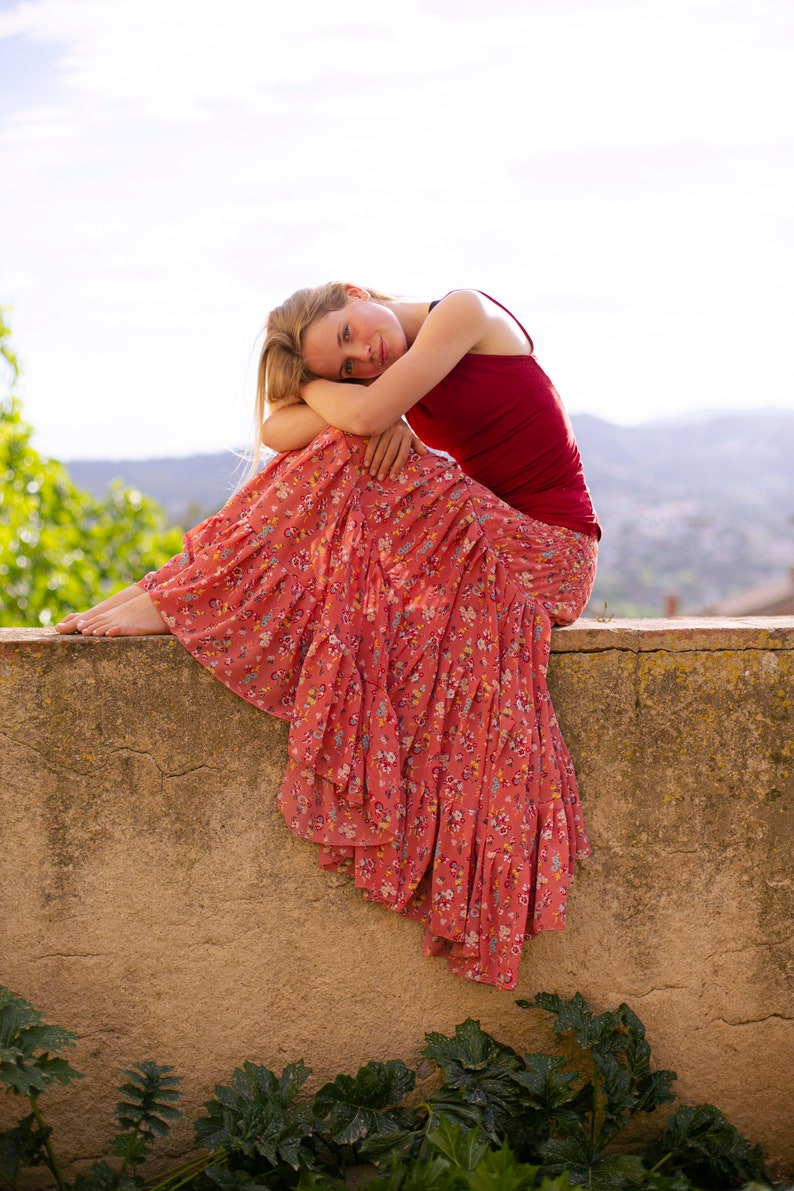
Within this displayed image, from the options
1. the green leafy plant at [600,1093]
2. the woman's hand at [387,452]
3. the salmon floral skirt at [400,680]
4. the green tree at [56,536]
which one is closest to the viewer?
the green leafy plant at [600,1093]

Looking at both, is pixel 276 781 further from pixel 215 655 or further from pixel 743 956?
pixel 743 956

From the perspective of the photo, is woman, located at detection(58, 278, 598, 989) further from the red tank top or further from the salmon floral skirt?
the red tank top

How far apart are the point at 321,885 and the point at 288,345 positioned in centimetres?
124

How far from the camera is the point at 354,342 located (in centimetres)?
261

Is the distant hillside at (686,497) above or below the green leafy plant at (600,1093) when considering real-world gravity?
above

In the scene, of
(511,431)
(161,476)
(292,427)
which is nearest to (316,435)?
(292,427)

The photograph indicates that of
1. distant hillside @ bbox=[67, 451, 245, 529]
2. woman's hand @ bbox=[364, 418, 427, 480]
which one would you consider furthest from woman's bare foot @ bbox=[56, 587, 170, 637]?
distant hillside @ bbox=[67, 451, 245, 529]

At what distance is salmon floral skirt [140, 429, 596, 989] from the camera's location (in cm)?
237

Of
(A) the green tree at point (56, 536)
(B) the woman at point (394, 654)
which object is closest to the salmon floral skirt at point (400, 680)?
(B) the woman at point (394, 654)

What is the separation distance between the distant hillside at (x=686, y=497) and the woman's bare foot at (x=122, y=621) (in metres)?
34.7

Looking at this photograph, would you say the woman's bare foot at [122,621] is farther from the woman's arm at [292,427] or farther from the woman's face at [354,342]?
the woman's face at [354,342]

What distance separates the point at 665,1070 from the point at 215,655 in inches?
54.8

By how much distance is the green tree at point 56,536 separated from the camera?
8.97 meters

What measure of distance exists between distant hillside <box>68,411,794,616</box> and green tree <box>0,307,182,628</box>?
25.8 meters
